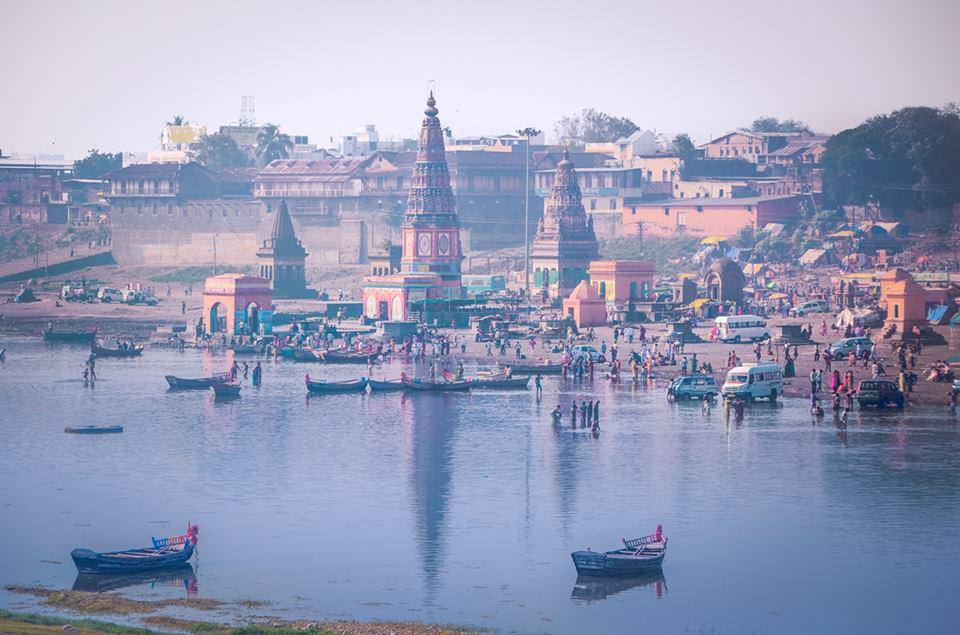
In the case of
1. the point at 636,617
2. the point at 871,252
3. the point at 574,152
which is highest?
the point at 574,152

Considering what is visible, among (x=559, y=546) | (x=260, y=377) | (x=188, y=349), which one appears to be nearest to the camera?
(x=559, y=546)

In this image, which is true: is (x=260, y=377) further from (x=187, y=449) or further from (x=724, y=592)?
(x=724, y=592)

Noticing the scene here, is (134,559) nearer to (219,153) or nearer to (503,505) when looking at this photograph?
(503,505)

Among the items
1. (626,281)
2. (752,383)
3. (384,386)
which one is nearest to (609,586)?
(752,383)

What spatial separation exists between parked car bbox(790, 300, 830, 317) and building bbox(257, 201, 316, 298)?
33353 millimetres

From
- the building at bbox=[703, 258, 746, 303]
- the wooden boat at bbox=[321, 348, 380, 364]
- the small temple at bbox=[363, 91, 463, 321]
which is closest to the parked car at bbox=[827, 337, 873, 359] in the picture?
the building at bbox=[703, 258, 746, 303]

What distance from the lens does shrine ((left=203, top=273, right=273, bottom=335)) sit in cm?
8488

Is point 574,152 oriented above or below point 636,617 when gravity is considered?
above

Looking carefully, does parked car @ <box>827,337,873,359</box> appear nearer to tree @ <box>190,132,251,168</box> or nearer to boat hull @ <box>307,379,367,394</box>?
boat hull @ <box>307,379,367,394</box>

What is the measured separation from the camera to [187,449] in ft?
174

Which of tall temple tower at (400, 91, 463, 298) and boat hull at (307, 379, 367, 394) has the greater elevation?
tall temple tower at (400, 91, 463, 298)

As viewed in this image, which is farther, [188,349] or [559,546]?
[188,349]

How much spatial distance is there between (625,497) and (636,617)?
11.0 metres

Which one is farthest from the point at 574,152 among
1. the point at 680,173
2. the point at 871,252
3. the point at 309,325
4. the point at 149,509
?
the point at 149,509
